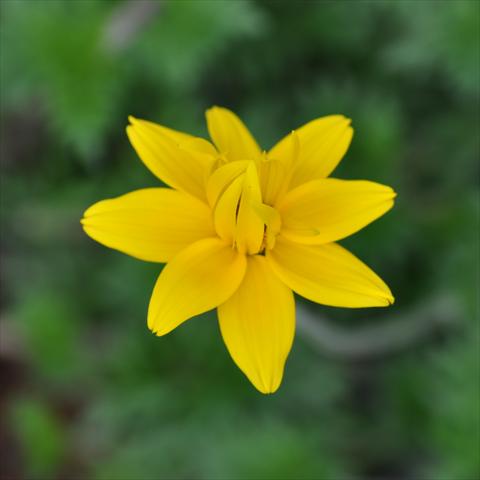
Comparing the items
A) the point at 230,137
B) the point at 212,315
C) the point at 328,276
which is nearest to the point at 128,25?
the point at 212,315

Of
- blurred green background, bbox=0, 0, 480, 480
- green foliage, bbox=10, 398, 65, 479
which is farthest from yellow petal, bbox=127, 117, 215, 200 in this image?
green foliage, bbox=10, 398, 65, 479

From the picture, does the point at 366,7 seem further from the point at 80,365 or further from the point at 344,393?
the point at 80,365

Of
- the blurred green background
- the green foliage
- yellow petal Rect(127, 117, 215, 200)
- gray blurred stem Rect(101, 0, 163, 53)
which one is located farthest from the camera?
the green foliage

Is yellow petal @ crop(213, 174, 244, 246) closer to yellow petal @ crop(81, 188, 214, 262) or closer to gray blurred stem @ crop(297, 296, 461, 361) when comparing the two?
yellow petal @ crop(81, 188, 214, 262)

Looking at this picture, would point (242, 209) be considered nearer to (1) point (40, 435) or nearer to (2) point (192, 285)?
(2) point (192, 285)

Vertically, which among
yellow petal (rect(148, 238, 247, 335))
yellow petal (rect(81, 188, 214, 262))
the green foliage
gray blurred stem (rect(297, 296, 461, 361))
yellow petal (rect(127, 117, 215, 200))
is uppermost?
yellow petal (rect(127, 117, 215, 200))

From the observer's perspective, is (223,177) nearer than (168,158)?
Yes

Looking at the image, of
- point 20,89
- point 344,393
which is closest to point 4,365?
point 20,89

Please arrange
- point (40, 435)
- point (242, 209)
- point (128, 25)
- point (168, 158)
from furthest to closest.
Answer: point (40, 435)
point (128, 25)
point (168, 158)
point (242, 209)
